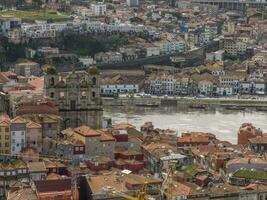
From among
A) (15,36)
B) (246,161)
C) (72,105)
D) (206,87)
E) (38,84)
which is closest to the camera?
(246,161)

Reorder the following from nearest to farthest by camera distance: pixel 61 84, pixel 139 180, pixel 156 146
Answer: pixel 139 180, pixel 156 146, pixel 61 84

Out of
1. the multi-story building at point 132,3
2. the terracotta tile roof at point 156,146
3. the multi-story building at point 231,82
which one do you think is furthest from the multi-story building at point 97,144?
the multi-story building at point 132,3

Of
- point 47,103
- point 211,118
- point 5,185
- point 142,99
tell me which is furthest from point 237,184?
point 142,99

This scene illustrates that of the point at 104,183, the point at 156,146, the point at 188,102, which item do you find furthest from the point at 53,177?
the point at 188,102

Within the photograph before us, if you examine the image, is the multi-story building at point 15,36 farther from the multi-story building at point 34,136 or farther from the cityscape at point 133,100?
the multi-story building at point 34,136

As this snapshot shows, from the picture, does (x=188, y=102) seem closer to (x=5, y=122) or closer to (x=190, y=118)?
(x=190, y=118)

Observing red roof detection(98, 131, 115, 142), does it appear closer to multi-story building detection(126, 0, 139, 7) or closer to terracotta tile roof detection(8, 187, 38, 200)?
terracotta tile roof detection(8, 187, 38, 200)
